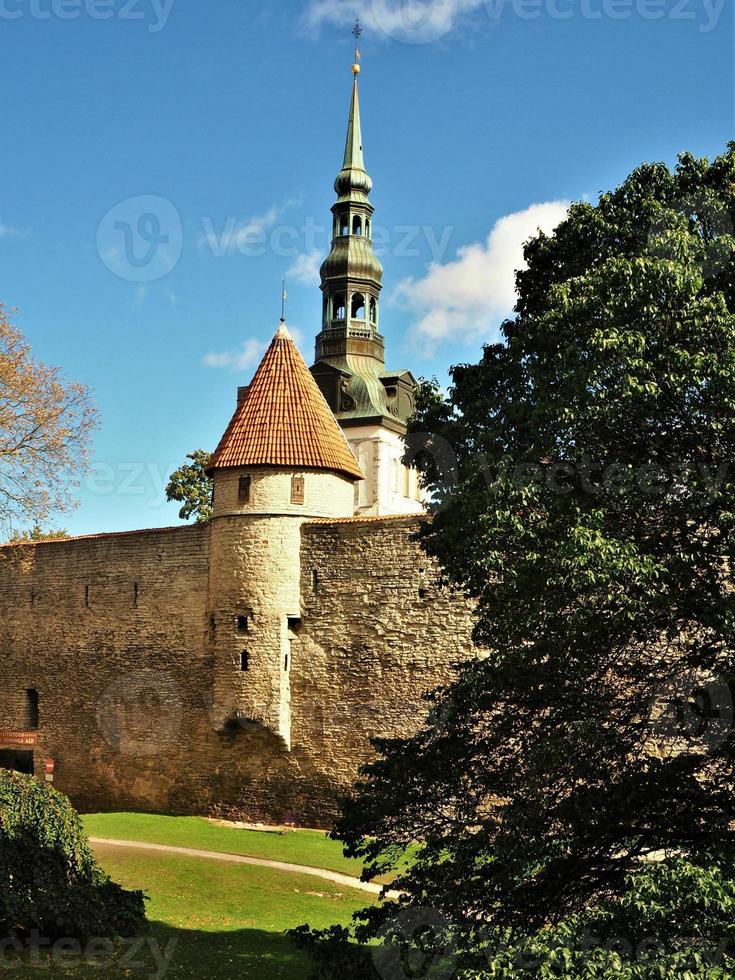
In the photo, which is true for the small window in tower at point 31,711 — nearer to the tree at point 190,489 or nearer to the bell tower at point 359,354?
the tree at point 190,489

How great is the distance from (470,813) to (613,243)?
5.11 metres

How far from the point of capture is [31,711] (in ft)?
82.8

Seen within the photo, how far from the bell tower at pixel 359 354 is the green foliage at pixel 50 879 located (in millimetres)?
35516

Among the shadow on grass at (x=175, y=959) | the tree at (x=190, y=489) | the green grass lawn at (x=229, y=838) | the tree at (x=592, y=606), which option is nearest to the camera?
the tree at (x=592, y=606)

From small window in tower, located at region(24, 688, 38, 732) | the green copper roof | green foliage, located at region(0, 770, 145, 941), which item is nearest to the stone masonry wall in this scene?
small window in tower, located at region(24, 688, 38, 732)

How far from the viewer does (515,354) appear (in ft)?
29.9

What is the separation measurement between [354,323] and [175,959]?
1570 inches

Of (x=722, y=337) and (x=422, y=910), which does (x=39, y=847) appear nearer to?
(x=422, y=910)

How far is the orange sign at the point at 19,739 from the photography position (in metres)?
24.6

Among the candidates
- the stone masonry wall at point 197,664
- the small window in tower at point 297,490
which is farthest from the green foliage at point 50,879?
the small window in tower at point 297,490

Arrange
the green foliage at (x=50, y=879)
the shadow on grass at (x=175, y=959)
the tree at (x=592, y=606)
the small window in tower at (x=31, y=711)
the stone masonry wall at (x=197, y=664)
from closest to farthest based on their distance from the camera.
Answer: the tree at (x=592, y=606), the shadow on grass at (x=175, y=959), the green foliage at (x=50, y=879), the stone masonry wall at (x=197, y=664), the small window in tower at (x=31, y=711)

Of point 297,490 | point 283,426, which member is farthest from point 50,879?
point 283,426

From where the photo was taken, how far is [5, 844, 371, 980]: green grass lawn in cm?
1027

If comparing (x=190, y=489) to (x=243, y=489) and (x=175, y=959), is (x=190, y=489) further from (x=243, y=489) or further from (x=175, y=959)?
(x=175, y=959)
